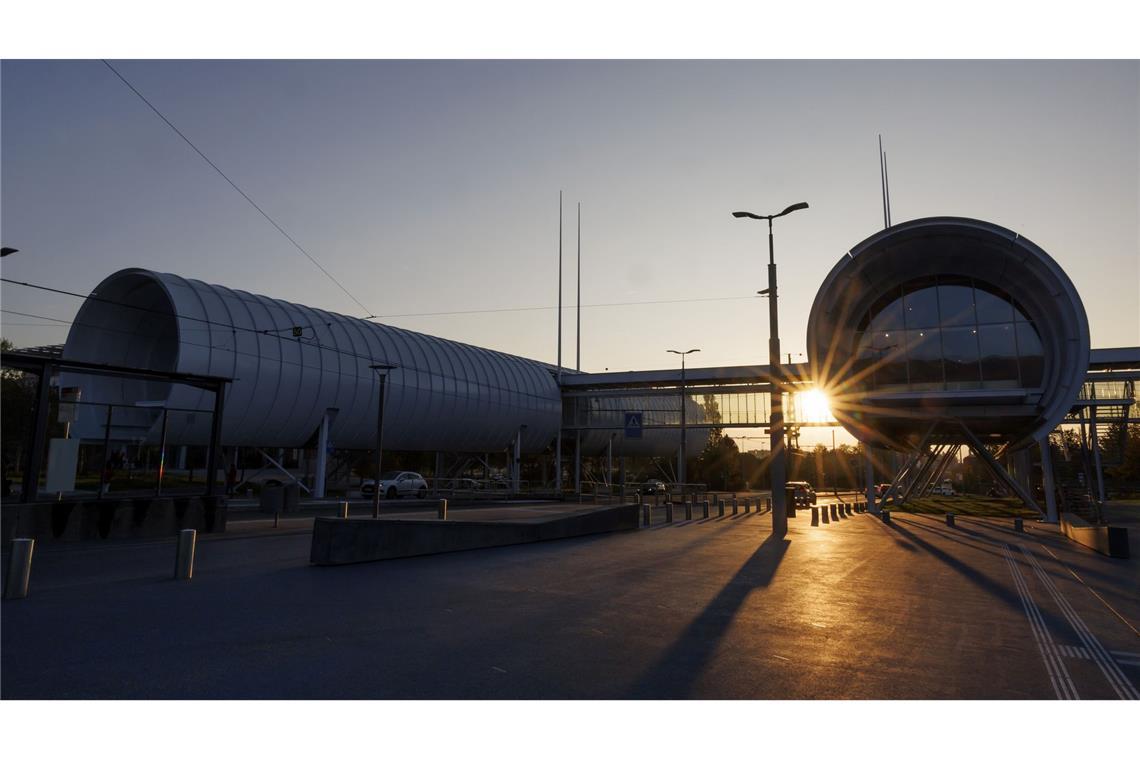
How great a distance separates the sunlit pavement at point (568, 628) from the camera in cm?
545

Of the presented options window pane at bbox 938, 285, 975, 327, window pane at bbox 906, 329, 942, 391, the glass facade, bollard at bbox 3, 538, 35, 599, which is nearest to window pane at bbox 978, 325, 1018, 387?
the glass facade

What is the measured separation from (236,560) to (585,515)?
9472 millimetres

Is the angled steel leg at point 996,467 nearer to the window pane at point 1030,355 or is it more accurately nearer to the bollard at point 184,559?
the window pane at point 1030,355

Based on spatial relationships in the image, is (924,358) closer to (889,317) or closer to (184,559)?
(889,317)

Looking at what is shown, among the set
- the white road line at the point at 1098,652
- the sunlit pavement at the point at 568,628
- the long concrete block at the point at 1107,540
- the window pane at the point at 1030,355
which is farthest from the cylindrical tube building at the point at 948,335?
the white road line at the point at 1098,652

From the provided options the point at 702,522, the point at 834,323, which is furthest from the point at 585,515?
the point at 834,323

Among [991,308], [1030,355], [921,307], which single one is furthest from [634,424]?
[1030,355]

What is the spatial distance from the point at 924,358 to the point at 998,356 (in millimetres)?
2953

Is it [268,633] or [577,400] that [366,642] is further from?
[577,400]

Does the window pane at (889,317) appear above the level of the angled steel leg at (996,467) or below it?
above

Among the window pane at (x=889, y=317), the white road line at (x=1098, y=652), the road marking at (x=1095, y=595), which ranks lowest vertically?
the road marking at (x=1095, y=595)

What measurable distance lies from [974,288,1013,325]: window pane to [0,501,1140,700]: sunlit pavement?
19037 mm

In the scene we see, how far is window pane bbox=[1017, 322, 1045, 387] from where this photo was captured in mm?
29000

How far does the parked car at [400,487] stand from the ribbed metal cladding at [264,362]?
6.52 ft
